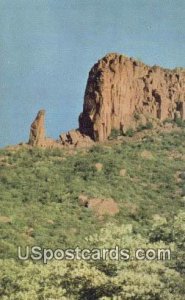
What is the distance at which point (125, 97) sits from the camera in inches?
2414

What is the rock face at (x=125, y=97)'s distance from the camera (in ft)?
195

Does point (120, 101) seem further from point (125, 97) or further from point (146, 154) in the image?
point (146, 154)

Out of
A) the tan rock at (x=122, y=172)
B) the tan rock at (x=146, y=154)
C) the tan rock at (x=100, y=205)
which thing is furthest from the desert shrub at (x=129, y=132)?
the tan rock at (x=100, y=205)

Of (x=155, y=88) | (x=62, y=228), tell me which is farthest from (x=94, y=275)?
(x=155, y=88)

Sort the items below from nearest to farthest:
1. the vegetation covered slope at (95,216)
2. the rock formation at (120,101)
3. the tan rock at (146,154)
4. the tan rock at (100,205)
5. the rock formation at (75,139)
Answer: the vegetation covered slope at (95,216), the tan rock at (100,205), the tan rock at (146,154), the rock formation at (75,139), the rock formation at (120,101)

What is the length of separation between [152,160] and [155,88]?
504 inches

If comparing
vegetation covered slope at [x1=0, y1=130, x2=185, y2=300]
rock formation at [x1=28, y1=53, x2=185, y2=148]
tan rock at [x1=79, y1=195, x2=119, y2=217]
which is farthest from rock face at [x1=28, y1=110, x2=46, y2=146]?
tan rock at [x1=79, y1=195, x2=119, y2=217]

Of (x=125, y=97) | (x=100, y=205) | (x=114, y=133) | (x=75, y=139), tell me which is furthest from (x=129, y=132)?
(x=100, y=205)

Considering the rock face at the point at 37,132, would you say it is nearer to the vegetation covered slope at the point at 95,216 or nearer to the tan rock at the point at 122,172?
the vegetation covered slope at the point at 95,216

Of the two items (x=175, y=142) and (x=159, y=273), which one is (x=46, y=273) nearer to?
(x=159, y=273)

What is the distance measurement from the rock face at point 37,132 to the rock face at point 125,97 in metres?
4.46

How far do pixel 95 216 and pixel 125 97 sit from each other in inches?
792

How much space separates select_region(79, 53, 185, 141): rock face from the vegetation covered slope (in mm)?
2574

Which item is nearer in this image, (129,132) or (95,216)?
(95,216)
